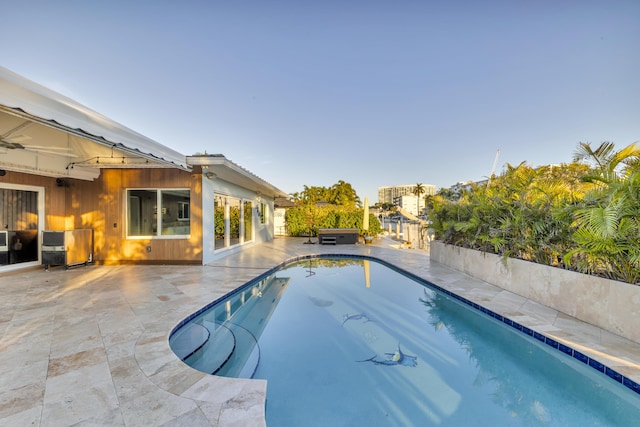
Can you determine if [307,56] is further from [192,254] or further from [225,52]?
[192,254]

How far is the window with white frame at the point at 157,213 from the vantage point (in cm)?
796

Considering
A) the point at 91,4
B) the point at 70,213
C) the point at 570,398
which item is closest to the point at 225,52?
the point at 91,4

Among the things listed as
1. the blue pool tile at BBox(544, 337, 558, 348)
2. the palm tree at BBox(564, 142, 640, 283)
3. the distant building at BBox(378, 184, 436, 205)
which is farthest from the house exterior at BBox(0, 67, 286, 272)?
A: the distant building at BBox(378, 184, 436, 205)

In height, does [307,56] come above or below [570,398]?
above

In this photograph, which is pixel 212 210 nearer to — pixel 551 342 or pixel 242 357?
pixel 242 357

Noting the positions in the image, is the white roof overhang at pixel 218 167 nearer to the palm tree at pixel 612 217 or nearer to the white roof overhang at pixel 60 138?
the white roof overhang at pixel 60 138

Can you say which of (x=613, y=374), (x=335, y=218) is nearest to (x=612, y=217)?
(x=613, y=374)

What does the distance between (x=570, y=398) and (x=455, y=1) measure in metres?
9.77

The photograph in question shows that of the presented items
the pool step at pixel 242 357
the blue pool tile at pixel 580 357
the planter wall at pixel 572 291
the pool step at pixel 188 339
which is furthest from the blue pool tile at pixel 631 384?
the pool step at pixel 188 339

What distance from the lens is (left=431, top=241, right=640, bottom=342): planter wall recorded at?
3.39 metres

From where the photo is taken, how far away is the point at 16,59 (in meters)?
7.61

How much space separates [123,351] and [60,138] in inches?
173

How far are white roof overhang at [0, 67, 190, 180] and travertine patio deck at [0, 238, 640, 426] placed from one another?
233 cm

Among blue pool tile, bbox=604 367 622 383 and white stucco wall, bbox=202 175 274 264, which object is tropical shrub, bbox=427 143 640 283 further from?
white stucco wall, bbox=202 175 274 264
